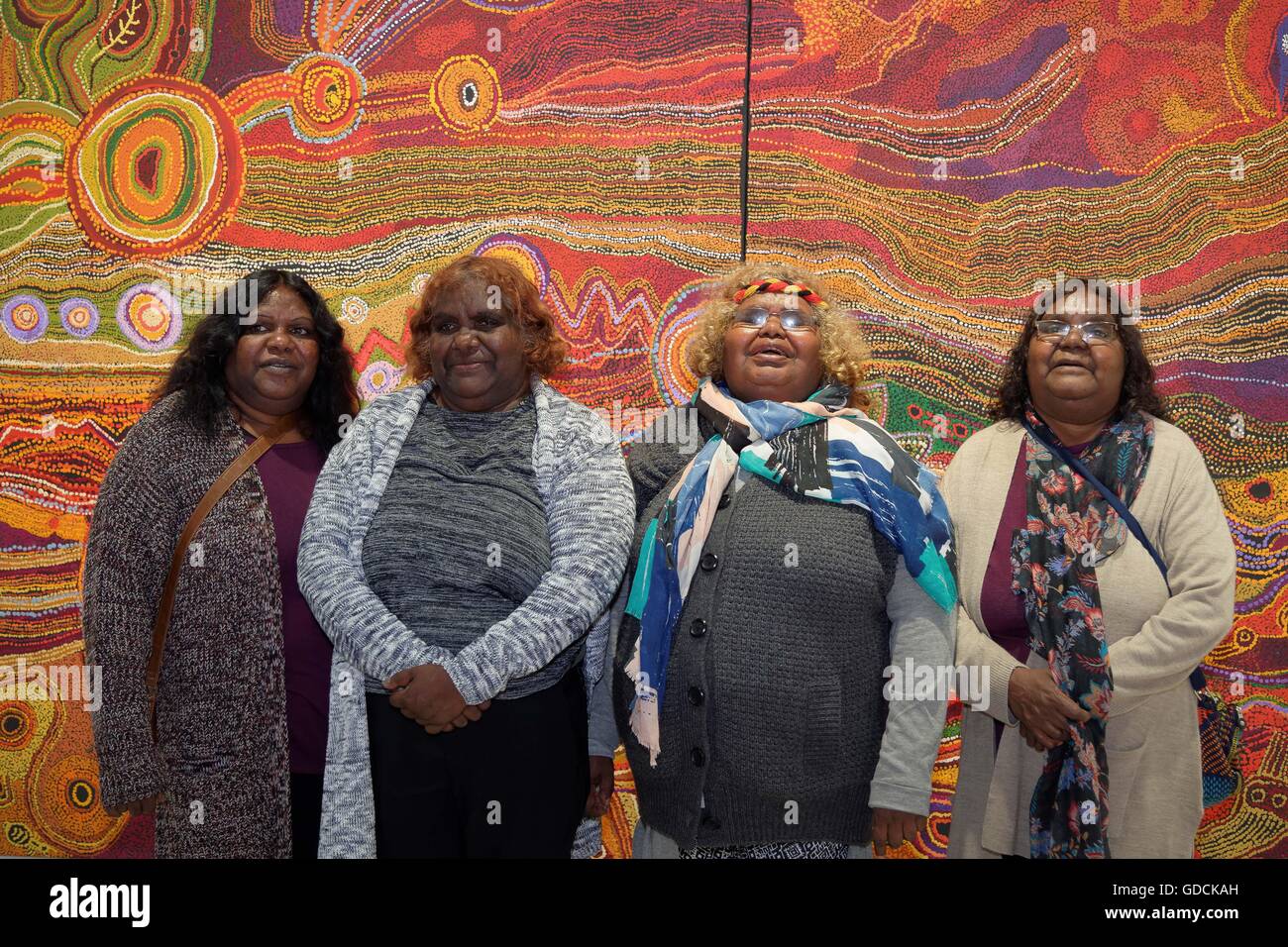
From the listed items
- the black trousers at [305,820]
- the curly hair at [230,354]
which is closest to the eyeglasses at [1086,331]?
the curly hair at [230,354]

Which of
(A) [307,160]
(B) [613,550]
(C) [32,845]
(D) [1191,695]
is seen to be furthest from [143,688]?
(D) [1191,695]

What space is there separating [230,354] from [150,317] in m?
0.98

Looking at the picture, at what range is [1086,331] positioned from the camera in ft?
8.39

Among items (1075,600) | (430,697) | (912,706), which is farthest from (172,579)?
(1075,600)

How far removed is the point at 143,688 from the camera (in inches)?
92.0

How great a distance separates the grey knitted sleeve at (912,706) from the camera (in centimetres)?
204

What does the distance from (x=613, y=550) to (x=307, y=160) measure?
1.98 meters

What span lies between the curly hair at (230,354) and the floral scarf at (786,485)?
99 centimetres

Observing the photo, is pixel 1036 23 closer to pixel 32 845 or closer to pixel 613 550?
pixel 613 550

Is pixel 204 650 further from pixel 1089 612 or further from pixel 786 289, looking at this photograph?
pixel 1089 612

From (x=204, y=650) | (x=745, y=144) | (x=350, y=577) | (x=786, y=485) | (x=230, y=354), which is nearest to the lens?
(x=350, y=577)

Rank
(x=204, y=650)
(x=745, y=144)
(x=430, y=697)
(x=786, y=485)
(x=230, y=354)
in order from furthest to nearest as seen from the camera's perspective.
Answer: (x=745, y=144) → (x=230, y=354) → (x=204, y=650) → (x=786, y=485) → (x=430, y=697)

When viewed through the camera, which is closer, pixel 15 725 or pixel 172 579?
pixel 172 579

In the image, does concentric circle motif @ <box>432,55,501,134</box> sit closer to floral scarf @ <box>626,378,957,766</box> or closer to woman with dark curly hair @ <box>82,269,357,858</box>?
woman with dark curly hair @ <box>82,269,357,858</box>
